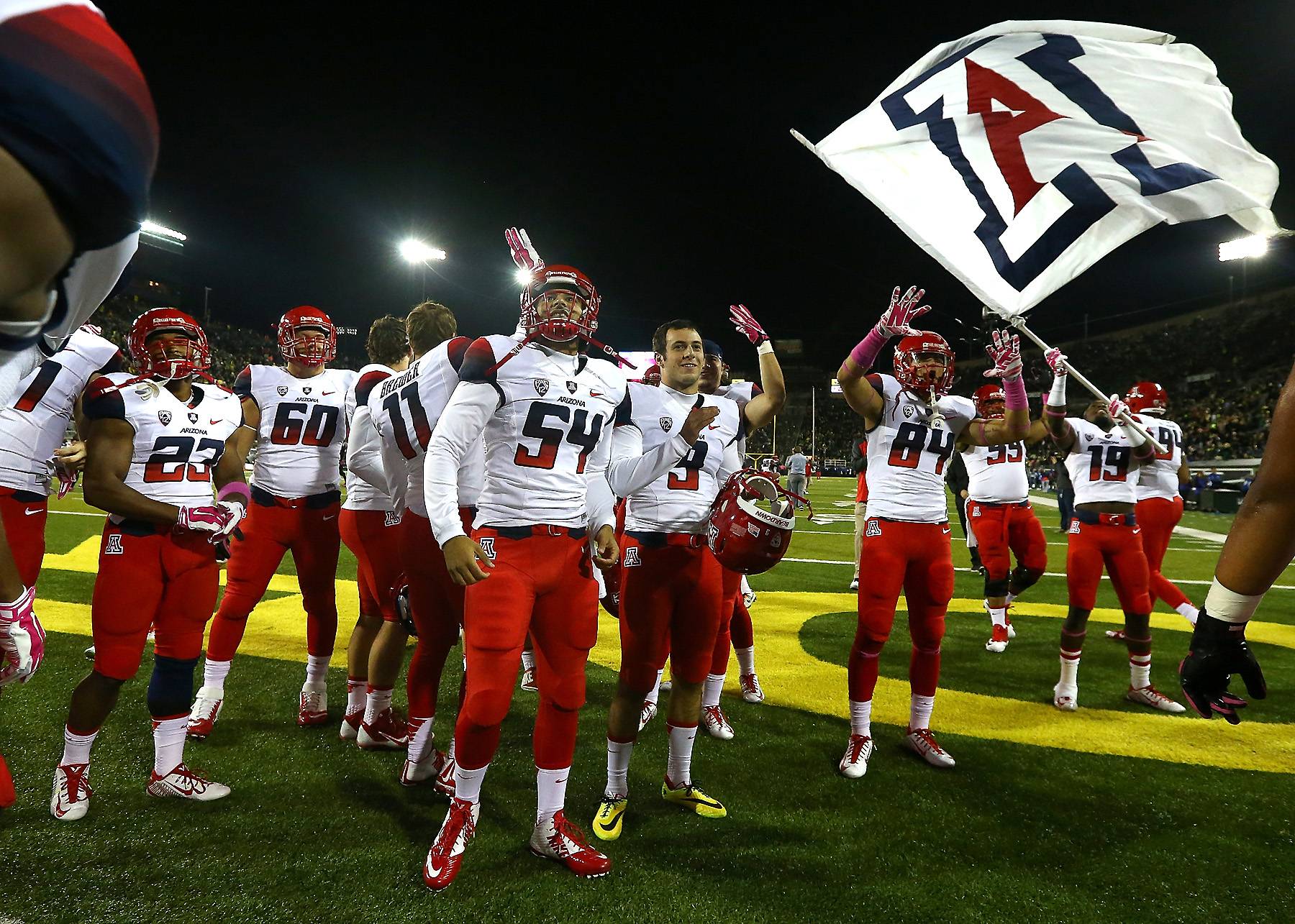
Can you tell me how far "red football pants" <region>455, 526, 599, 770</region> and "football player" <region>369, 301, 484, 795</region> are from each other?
724mm

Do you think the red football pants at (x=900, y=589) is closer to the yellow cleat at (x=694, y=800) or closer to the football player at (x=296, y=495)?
the yellow cleat at (x=694, y=800)

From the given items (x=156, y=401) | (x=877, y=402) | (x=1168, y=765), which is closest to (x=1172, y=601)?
(x=1168, y=765)

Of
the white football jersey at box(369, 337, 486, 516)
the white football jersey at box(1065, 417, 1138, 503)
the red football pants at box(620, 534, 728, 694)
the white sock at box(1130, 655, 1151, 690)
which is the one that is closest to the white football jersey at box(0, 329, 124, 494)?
the white football jersey at box(369, 337, 486, 516)

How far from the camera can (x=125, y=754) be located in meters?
3.74

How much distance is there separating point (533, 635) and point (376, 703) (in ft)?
5.39

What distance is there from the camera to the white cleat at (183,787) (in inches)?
129

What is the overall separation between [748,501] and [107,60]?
297 cm

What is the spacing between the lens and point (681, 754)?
136 inches

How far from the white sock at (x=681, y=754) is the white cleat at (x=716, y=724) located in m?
0.89

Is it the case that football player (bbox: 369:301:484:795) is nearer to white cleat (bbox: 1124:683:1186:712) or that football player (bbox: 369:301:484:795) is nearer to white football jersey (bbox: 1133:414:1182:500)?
white cleat (bbox: 1124:683:1186:712)

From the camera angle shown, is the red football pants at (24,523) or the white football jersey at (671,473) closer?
the white football jersey at (671,473)

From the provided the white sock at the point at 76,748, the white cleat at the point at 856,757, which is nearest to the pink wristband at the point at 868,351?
the white cleat at the point at 856,757

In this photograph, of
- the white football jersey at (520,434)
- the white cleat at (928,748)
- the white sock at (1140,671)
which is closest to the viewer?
the white football jersey at (520,434)

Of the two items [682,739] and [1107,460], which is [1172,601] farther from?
[682,739]
